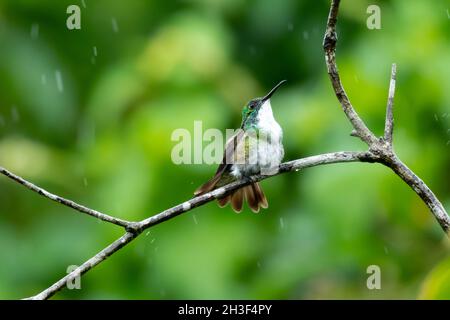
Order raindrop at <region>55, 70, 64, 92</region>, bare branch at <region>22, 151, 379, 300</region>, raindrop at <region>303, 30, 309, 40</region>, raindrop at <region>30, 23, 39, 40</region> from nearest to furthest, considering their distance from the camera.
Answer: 1. bare branch at <region>22, 151, 379, 300</region>
2. raindrop at <region>303, 30, 309, 40</region>
3. raindrop at <region>55, 70, 64, 92</region>
4. raindrop at <region>30, 23, 39, 40</region>

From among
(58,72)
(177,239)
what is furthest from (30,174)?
Result: (58,72)

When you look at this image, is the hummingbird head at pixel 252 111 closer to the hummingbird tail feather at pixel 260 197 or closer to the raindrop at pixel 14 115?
the hummingbird tail feather at pixel 260 197

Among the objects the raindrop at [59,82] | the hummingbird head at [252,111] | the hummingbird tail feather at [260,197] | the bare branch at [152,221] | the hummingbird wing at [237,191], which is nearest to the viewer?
the bare branch at [152,221]

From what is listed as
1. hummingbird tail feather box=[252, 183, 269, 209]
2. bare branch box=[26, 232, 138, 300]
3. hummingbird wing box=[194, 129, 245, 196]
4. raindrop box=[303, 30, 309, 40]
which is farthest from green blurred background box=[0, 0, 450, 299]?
bare branch box=[26, 232, 138, 300]

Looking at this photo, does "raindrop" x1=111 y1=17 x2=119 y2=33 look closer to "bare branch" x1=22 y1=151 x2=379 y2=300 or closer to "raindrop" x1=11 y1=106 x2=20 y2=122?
"raindrop" x1=11 y1=106 x2=20 y2=122

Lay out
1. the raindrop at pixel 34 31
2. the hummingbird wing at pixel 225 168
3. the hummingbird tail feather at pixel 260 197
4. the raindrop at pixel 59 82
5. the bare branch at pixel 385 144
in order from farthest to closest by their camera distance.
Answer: the raindrop at pixel 34 31, the raindrop at pixel 59 82, the hummingbird tail feather at pixel 260 197, the hummingbird wing at pixel 225 168, the bare branch at pixel 385 144

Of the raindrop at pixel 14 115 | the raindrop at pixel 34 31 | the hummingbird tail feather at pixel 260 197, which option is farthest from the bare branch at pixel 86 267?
the raindrop at pixel 34 31

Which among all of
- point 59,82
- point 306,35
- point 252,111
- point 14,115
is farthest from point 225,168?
point 14,115

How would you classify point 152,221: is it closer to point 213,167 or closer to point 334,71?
point 334,71
